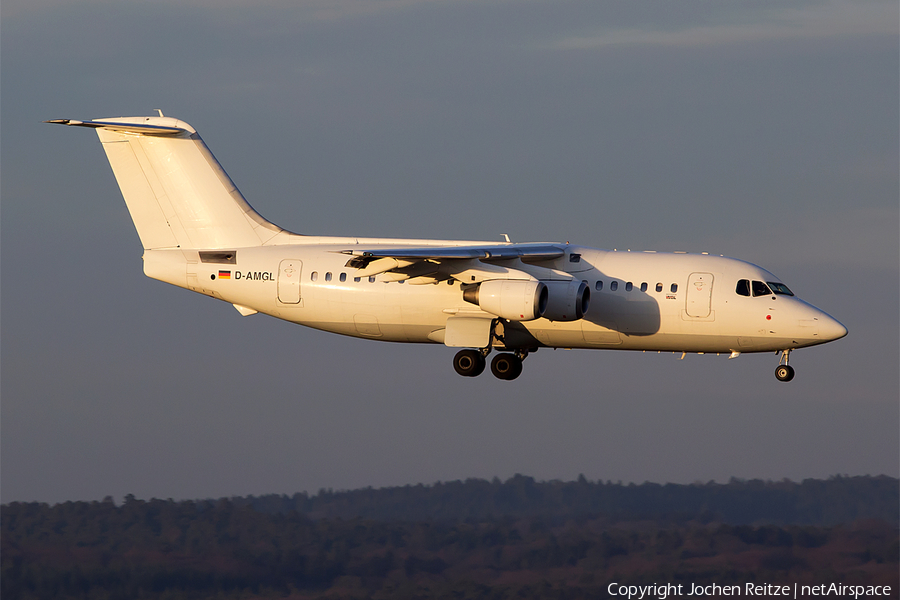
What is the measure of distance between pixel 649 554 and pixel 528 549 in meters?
3.00

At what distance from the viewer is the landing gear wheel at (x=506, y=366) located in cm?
2991

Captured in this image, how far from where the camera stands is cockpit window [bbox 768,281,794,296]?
27.4 m

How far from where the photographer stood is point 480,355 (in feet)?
97.1

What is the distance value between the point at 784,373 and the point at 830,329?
1491 mm

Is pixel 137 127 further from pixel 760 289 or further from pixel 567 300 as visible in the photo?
pixel 760 289

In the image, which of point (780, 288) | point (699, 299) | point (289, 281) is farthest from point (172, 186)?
point (780, 288)

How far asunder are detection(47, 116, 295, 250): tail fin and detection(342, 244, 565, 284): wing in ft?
16.1

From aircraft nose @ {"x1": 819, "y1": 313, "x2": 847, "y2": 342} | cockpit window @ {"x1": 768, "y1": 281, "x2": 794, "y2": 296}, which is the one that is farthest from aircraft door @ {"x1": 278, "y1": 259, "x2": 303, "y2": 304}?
aircraft nose @ {"x1": 819, "y1": 313, "x2": 847, "y2": 342}

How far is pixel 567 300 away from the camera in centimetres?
2697

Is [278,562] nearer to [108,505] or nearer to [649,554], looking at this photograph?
[108,505]

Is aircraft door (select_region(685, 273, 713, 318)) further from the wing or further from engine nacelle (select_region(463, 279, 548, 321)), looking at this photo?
engine nacelle (select_region(463, 279, 548, 321))

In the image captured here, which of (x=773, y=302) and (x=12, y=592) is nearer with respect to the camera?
(x=773, y=302)

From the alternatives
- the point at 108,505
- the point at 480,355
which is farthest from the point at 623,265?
the point at 108,505

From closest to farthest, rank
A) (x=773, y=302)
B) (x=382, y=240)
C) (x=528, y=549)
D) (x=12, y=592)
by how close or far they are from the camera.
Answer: (x=773, y=302), (x=382, y=240), (x=528, y=549), (x=12, y=592)
